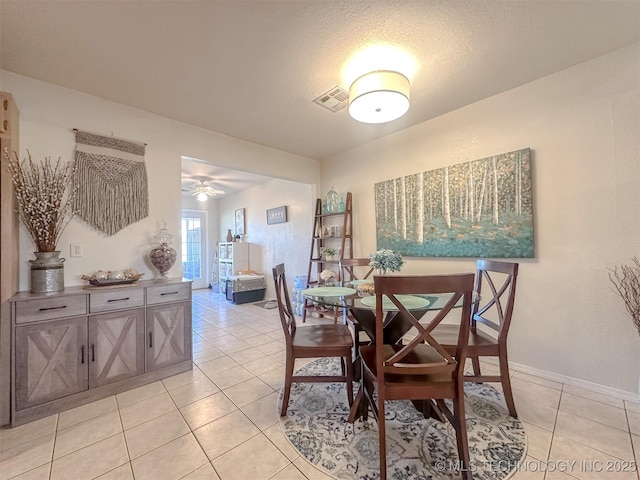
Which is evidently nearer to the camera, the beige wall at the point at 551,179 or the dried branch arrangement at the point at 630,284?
the dried branch arrangement at the point at 630,284

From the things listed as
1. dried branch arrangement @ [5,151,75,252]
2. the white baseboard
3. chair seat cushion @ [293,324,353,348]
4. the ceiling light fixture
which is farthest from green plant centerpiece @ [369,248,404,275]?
dried branch arrangement @ [5,151,75,252]

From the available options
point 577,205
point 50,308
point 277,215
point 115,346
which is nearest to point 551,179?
point 577,205

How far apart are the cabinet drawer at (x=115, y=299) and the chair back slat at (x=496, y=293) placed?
277cm

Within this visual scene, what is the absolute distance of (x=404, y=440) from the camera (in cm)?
154

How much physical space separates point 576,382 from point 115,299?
3.78 metres

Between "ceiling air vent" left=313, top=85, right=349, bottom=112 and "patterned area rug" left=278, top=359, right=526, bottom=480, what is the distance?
259 cm

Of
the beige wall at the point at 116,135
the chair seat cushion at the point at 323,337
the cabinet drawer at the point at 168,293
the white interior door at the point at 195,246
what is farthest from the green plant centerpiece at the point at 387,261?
the white interior door at the point at 195,246

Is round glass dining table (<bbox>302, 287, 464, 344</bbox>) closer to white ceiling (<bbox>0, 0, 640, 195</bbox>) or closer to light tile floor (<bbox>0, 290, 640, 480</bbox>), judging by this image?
light tile floor (<bbox>0, 290, 640, 480</bbox>)

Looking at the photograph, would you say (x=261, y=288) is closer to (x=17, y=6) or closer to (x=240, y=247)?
(x=240, y=247)

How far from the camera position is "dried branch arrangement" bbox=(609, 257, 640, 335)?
1.78 meters

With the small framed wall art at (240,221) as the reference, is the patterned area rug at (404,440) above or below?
below

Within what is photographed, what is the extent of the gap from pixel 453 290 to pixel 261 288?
484cm

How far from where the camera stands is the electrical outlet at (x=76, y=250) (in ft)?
7.41

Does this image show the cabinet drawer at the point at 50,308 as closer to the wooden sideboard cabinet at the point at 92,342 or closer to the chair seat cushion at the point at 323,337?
the wooden sideboard cabinet at the point at 92,342
